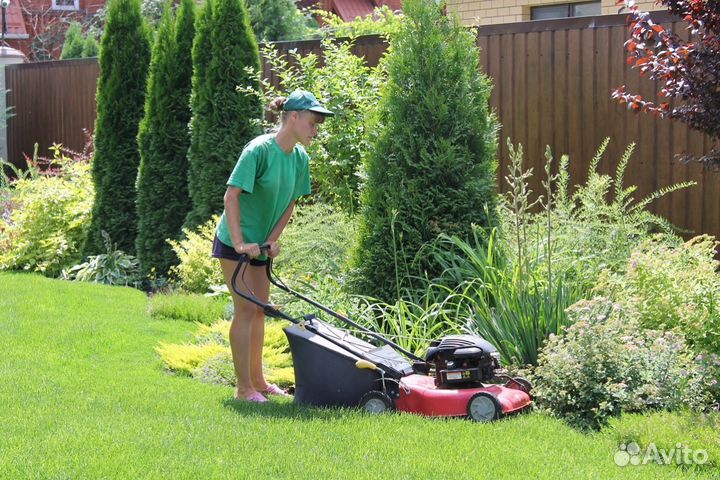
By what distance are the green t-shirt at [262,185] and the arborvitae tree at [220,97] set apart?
4.49 meters

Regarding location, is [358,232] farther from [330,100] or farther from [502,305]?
[330,100]

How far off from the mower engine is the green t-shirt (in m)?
1.25

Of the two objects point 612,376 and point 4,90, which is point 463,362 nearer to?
point 612,376

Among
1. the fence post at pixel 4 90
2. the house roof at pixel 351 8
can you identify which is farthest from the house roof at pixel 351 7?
the fence post at pixel 4 90

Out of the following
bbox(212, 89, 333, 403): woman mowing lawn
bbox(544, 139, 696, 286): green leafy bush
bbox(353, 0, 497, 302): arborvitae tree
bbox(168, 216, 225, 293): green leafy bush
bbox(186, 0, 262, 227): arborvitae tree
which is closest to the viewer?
bbox(212, 89, 333, 403): woman mowing lawn

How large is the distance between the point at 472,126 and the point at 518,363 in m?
1.93

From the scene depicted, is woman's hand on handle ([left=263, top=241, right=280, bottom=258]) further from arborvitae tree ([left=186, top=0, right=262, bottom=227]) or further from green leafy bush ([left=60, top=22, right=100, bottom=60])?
green leafy bush ([left=60, top=22, right=100, bottom=60])

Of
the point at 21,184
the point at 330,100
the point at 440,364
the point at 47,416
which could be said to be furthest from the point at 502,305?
the point at 21,184

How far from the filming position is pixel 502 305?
20.3 feet

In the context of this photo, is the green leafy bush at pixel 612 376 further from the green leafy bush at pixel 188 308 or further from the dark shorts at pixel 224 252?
the green leafy bush at pixel 188 308

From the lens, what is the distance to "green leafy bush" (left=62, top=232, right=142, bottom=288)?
36.2 ft

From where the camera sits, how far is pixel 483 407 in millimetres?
5238

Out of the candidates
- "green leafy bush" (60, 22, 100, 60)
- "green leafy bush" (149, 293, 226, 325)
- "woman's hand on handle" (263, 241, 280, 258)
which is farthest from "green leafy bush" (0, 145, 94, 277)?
"green leafy bush" (60, 22, 100, 60)

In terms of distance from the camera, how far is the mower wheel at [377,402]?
5398mm
